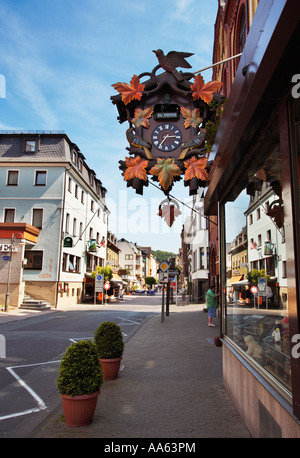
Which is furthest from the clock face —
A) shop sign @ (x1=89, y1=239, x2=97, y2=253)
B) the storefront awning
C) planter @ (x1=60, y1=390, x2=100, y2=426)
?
shop sign @ (x1=89, y1=239, x2=97, y2=253)

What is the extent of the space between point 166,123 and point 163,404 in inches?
171

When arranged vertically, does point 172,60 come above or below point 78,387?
above

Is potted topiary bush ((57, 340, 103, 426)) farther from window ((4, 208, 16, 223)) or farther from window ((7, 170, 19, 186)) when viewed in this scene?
window ((7, 170, 19, 186))

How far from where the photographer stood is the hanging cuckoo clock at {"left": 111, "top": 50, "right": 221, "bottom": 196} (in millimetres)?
6012

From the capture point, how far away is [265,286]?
3.55 m

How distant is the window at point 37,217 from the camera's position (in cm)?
3128

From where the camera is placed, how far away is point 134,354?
9.88m

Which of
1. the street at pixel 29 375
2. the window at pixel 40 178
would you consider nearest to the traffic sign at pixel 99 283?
the window at pixel 40 178

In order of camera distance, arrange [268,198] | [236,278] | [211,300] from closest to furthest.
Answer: [268,198]
[236,278]
[211,300]

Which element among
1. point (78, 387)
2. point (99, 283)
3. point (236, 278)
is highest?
point (99, 283)

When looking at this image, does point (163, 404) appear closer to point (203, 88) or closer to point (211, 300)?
point (203, 88)

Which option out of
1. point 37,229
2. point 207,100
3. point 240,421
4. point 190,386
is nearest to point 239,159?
point 207,100

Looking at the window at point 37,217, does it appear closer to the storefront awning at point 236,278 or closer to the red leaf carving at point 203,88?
the red leaf carving at point 203,88

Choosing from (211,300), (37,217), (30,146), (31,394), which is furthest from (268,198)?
(30,146)
